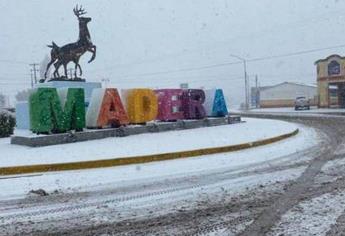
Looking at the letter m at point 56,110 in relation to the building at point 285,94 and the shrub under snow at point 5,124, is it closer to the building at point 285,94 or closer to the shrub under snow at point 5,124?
the shrub under snow at point 5,124

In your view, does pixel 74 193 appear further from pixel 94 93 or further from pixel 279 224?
pixel 94 93

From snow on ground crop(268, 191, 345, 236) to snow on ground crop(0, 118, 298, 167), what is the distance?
6.78 m

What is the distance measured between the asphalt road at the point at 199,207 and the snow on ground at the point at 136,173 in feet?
1.81

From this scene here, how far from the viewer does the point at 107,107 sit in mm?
19031

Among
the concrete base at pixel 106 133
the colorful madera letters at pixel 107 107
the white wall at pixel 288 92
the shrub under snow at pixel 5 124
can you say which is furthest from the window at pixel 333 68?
the shrub under snow at pixel 5 124

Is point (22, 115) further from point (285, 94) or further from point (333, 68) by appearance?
point (285, 94)

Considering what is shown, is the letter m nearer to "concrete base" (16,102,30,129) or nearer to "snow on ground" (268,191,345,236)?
"concrete base" (16,102,30,129)

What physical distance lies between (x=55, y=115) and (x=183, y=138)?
15.6 ft

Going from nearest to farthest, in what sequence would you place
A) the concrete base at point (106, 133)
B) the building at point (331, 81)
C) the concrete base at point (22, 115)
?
the concrete base at point (106, 133) → the concrete base at point (22, 115) → the building at point (331, 81)

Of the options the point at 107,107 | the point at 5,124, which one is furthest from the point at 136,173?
the point at 5,124

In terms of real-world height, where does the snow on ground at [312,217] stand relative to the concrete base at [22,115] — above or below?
below

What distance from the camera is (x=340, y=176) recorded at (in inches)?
402

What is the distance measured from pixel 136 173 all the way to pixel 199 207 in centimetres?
405

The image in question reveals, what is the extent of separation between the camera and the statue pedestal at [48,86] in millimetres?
22170
